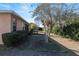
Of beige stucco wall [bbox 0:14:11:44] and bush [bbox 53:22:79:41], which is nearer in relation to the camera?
beige stucco wall [bbox 0:14:11:44]

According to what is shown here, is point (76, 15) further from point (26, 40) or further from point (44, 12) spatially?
point (26, 40)

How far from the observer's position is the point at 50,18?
13922mm

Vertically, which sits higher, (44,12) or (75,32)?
Result: (44,12)

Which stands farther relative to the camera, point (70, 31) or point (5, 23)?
point (70, 31)

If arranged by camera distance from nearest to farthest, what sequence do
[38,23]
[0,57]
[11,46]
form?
[0,57] → [11,46] → [38,23]

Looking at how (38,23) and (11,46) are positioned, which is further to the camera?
(38,23)

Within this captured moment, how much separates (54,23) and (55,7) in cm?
104

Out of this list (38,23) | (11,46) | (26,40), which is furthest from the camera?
(26,40)

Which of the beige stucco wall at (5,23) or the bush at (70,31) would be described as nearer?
the beige stucco wall at (5,23)

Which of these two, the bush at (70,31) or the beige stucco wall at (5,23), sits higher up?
the beige stucco wall at (5,23)

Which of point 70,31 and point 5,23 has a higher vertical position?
point 5,23

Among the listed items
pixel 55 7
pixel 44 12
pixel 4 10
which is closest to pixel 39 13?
pixel 44 12

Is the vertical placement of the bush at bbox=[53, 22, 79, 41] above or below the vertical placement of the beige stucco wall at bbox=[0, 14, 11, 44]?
below

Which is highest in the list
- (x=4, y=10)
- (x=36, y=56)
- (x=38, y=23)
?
(x=4, y=10)
